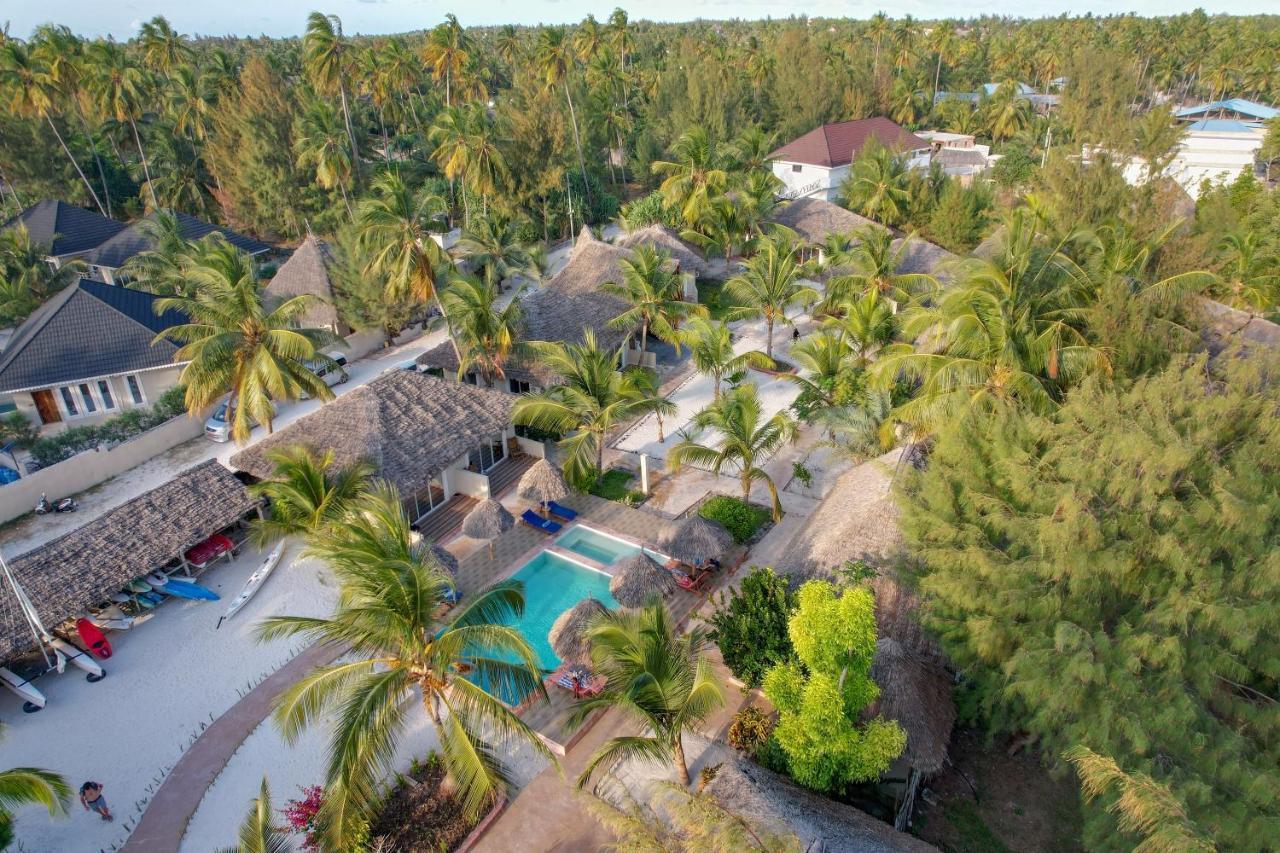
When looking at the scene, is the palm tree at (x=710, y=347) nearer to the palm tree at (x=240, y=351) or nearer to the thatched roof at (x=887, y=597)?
the thatched roof at (x=887, y=597)

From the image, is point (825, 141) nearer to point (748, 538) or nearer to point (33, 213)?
point (748, 538)

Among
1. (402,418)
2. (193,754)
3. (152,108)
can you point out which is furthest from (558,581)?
(152,108)

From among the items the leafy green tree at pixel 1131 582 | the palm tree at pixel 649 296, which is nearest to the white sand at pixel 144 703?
the leafy green tree at pixel 1131 582

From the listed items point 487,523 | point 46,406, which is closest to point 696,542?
point 487,523

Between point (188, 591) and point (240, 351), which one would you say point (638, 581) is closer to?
point (188, 591)

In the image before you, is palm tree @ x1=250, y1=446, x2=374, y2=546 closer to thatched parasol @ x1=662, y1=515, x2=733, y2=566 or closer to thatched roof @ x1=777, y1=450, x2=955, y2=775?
thatched parasol @ x1=662, y1=515, x2=733, y2=566

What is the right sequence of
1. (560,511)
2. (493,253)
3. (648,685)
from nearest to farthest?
(648,685) < (560,511) < (493,253)
